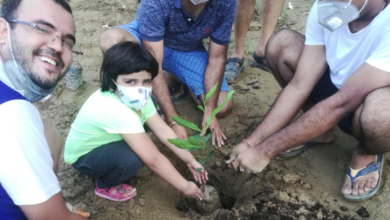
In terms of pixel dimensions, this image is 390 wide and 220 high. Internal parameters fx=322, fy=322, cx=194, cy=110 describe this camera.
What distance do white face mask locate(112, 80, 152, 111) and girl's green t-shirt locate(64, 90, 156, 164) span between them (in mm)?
32

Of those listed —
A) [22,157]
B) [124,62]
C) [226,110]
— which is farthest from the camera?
[226,110]

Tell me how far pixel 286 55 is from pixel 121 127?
124 centimetres

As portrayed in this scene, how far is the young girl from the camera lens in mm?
1642

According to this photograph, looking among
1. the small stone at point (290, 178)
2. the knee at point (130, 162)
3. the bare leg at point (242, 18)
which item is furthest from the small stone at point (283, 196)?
the bare leg at point (242, 18)

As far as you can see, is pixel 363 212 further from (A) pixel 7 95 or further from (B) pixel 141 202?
(A) pixel 7 95

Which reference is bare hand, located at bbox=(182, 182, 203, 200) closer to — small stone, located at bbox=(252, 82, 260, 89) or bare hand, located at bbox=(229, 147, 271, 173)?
bare hand, located at bbox=(229, 147, 271, 173)

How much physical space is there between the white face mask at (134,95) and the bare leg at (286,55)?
3.39 ft

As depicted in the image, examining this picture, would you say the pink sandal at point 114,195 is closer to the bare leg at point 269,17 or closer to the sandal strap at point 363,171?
the sandal strap at point 363,171

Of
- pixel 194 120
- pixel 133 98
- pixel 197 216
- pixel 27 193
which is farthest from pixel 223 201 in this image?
pixel 27 193

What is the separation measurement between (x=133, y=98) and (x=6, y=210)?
29.3 inches

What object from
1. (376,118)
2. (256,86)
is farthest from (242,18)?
(376,118)

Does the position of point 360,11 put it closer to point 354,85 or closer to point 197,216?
point 354,85

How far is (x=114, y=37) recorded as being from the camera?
7.88 ft

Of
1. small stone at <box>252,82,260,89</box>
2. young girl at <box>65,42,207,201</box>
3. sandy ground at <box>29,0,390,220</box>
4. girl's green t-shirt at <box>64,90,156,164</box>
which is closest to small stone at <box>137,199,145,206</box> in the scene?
sandy ground at <box>29,0,390,220</box>
